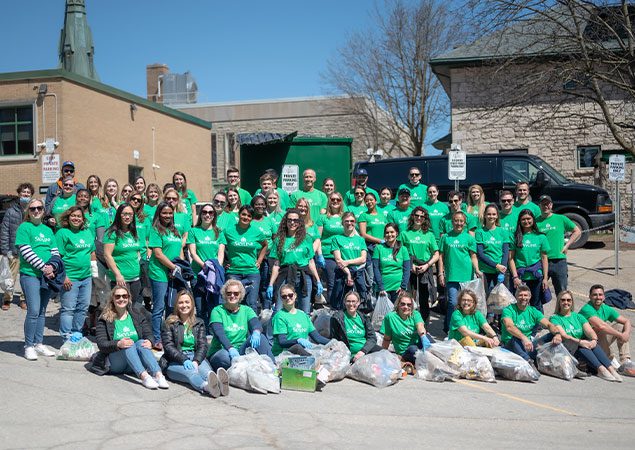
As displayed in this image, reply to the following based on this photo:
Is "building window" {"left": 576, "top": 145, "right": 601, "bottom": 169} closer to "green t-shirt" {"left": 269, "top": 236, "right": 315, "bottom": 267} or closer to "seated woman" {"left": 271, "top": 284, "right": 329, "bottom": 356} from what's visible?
"green t-shirt" {"left": 269, "top": 236, "right": 315, "bottom": 267}

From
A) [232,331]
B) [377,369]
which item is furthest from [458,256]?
[232,331]

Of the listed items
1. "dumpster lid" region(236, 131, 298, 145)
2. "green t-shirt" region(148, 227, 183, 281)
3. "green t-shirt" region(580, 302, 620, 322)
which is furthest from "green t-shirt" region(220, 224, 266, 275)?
"dumpster lid" region(236, 131, 298, 145)

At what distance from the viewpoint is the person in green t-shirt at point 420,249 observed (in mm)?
9680

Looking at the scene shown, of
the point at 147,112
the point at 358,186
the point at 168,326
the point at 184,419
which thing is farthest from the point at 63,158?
the point at 184,419

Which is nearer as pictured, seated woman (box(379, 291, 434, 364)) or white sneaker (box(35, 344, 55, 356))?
white sneaker (box(35, 344, 55, 356))

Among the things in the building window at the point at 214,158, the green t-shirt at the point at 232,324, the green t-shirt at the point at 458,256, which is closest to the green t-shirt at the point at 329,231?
the green t-shirt at the point at 458,256

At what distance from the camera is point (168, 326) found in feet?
23.9

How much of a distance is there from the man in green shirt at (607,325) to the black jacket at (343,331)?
2.65 m

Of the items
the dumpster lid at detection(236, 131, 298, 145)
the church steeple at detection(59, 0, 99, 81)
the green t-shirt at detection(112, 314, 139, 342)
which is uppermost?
the church steeple at detection(59, 0, 99, 81)

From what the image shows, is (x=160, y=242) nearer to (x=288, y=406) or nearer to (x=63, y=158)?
(x=288, y=406)

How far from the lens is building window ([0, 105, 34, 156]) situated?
2248 centimetres

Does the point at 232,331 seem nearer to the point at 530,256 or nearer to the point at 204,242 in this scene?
the point at 204,242

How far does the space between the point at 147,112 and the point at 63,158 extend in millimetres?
5726

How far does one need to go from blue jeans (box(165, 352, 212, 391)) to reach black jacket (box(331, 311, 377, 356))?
5.45ft
